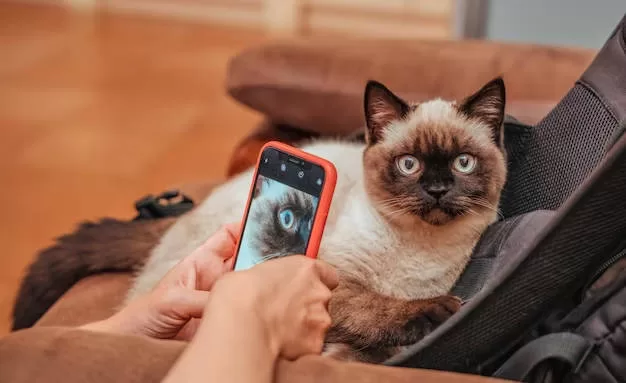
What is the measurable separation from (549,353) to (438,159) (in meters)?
→ 0.37

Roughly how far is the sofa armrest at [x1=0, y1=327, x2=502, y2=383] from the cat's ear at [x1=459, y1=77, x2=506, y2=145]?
46 cm

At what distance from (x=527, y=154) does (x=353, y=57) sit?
1.92ft

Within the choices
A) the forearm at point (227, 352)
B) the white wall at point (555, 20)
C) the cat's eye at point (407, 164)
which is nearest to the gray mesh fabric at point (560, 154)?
the cat's eye at point (407, 164)

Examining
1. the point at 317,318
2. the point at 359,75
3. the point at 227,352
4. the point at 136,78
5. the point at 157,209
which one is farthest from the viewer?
the point at 136,78

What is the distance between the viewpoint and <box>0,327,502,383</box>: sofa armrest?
647mm

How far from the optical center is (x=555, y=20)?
7.32ft

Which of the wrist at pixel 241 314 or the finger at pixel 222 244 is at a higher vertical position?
the wrist at pixel 241 314

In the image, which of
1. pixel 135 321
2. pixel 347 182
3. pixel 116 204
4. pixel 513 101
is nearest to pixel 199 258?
pixel 135 321

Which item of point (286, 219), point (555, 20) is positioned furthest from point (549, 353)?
point (555, 20)

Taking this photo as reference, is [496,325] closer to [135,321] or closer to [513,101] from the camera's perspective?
[135,321]

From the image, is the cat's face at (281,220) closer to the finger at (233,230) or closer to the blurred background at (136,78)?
the finger at (233,230)

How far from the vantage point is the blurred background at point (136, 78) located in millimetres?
2254

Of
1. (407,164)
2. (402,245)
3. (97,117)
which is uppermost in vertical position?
(407,164)

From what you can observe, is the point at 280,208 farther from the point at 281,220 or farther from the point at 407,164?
the point at 407,164
